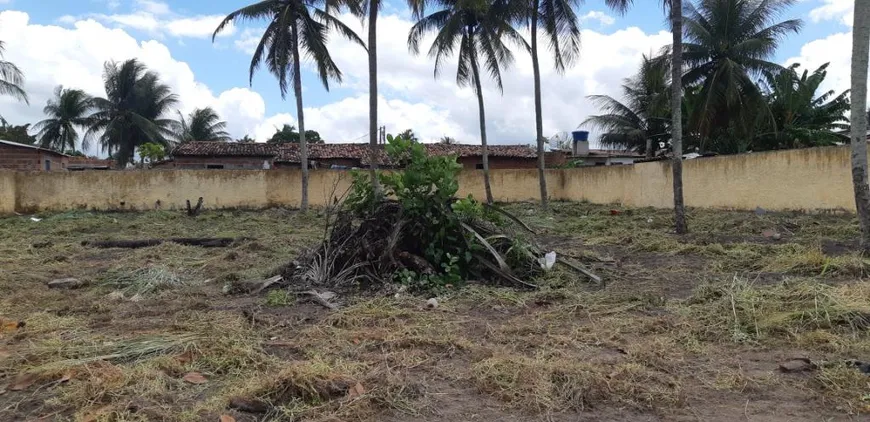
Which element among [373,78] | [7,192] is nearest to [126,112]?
[7,192]

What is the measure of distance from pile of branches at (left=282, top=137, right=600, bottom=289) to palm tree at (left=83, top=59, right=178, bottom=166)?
90.6 feet

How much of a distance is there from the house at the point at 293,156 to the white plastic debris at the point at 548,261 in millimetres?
21445

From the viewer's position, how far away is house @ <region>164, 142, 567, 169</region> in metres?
28.5

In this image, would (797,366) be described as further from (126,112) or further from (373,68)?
(126,112)

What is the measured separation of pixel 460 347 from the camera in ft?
12.8

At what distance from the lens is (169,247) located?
9617mm

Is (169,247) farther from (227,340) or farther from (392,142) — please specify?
(227,340)

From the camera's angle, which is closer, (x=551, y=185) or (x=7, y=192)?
(x=7, y=192)

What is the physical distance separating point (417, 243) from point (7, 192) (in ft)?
59.0

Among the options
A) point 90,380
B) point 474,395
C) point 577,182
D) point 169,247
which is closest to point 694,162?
point 577,182

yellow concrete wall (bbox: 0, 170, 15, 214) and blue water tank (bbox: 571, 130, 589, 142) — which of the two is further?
blue water tank (bbox: 571, 130, 589, 142)

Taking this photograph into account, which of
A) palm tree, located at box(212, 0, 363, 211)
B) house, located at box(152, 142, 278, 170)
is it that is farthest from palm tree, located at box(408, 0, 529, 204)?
house, located at box(152, 142, 278, 170)

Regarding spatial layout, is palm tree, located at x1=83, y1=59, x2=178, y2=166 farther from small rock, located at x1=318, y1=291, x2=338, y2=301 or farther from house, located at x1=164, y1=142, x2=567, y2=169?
small rock, located at x1=318, y1=291, x2=338, y2=301

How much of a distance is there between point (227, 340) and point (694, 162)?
49.8ft
